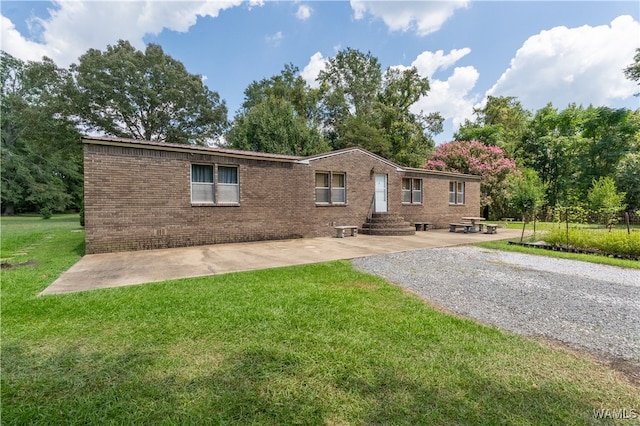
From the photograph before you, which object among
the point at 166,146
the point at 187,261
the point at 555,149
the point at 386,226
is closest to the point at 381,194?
the point at 386,226

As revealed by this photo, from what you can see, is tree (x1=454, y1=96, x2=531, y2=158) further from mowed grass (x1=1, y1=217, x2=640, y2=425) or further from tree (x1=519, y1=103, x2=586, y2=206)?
mowed grass (x1=1, y1=217, x2=640, y2=425)

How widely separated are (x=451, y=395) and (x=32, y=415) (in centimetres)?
288

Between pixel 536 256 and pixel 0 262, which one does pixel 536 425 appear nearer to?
pixel 536 256

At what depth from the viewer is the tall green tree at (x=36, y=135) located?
22672mm

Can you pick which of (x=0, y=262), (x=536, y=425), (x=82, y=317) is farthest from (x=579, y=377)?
(x=0, y=262)

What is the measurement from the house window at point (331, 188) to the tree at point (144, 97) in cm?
1924

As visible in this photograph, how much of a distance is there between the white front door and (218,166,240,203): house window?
284 inches

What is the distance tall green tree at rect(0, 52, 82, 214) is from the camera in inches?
893

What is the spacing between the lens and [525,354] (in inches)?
109

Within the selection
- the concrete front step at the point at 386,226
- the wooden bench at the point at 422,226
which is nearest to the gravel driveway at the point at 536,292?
the concrete front step at the point at 386,226

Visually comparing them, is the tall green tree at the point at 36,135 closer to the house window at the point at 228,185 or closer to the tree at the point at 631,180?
the house window at the point at 228,185

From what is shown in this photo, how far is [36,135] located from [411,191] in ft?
97.4

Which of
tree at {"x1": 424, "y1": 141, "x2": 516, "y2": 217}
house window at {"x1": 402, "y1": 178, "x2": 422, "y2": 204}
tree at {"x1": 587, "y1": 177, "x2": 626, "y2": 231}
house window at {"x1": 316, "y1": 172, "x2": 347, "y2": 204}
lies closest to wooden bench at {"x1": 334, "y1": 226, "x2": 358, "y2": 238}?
house window at {"x1": 316, "y1": 172, "x2": 347, "y2": 204}

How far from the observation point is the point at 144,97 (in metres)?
24.4
